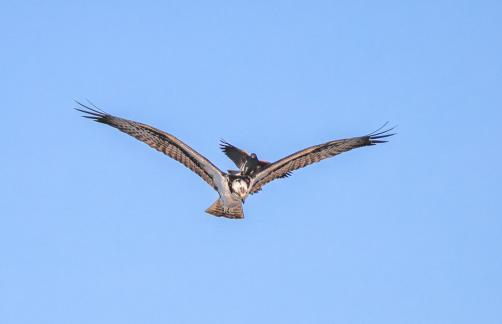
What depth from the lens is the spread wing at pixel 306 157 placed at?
24953mm

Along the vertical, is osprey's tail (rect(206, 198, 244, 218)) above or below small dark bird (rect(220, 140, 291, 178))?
below

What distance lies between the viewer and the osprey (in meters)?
24.0

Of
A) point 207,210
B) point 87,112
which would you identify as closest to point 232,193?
point 207,210

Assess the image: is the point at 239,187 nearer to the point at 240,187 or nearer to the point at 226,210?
the point at 240,187

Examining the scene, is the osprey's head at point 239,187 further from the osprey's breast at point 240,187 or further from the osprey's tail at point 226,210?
the osprey's tail at point 226,210

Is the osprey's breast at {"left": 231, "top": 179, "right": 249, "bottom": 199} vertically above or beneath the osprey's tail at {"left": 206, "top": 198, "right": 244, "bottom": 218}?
above

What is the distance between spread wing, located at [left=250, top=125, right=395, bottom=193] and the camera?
81.9ft

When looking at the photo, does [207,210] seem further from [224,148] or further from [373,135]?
[373,135]

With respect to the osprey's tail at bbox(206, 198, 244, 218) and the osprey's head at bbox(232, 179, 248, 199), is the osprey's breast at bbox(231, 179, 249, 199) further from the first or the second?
the osprey's tail at bbox(206, 198, 244, 218)

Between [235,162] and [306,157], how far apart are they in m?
1.85

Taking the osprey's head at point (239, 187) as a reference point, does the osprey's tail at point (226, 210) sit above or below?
below

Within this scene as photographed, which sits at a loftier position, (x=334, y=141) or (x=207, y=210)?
(x=334, y=141)

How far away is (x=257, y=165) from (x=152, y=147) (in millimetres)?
2713

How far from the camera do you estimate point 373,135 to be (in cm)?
2573
